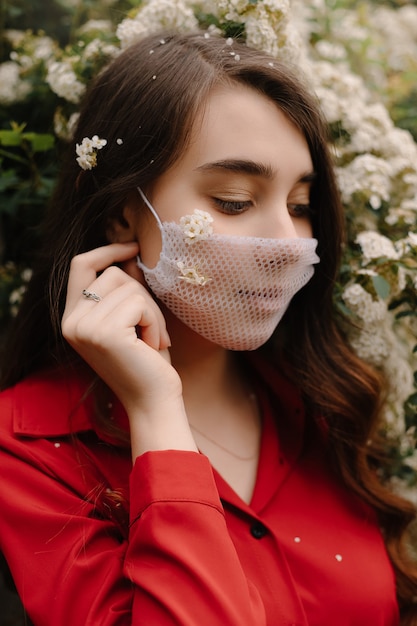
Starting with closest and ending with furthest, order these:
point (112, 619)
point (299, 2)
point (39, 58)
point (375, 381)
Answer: point (112, 619)
point (375, 381)
point (39, 58)
point (299, 2)

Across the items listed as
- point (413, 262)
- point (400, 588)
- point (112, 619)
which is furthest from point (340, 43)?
point (112, 619)

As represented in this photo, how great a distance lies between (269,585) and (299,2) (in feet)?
8.06

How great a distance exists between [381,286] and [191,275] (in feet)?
2.02

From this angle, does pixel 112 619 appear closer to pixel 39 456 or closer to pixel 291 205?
pixel 39 456

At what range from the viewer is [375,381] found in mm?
2184

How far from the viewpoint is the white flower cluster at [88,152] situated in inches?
72.3

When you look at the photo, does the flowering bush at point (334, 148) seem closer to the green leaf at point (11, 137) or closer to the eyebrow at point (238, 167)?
the green leaf at point (11, 137)

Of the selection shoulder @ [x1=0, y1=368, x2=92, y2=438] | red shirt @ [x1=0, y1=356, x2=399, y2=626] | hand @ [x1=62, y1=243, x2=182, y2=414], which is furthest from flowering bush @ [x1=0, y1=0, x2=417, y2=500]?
shoulder @ [x1=0, y1=368, x2=92, y2=438]

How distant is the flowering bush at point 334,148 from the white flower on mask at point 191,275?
422 millimetres

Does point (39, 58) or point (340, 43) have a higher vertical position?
point (340, 43)

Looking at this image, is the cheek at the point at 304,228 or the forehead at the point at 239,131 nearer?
the forehead at the point at 239,131

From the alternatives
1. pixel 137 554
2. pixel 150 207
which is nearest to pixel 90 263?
pixel 150 207

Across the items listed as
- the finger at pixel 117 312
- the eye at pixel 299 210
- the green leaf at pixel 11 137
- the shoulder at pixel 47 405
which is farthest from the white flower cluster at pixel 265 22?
the shoulder at pixel 47 405

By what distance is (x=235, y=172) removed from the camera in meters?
1.71
